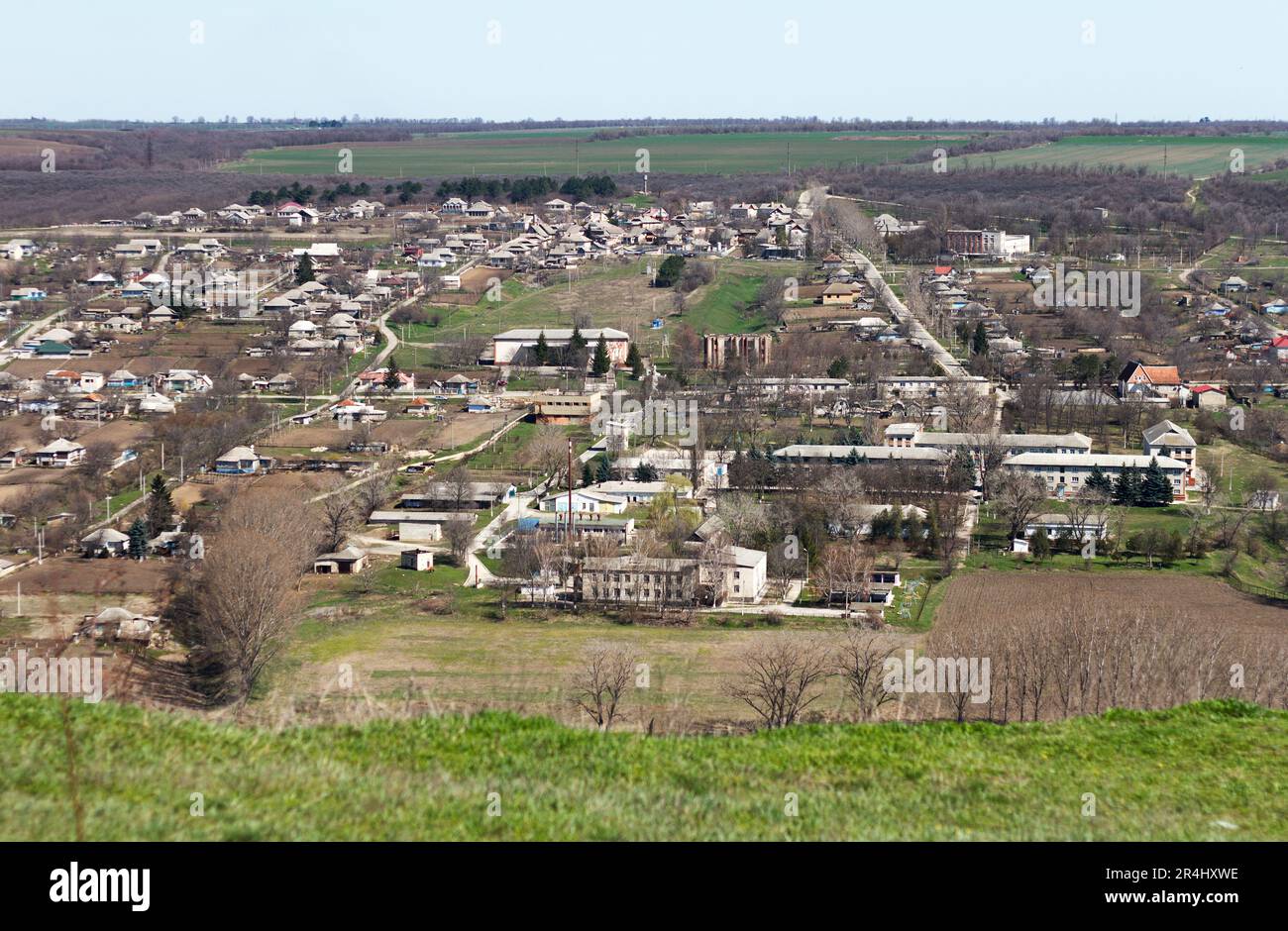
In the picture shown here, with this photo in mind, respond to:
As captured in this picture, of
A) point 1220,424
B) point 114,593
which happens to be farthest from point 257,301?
point 1220,424

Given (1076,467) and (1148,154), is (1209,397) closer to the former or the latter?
(1076,467)

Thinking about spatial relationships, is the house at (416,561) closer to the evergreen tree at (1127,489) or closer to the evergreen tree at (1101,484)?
the evergreen tree at (1101,484)

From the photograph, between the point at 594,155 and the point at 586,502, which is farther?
the point at 594,155

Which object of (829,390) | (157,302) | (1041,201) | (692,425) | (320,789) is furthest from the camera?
(1041,201)

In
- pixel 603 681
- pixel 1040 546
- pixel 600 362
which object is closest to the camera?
pixel 603 681

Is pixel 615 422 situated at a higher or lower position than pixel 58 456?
higher

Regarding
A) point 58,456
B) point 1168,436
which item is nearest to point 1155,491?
point 1168,436

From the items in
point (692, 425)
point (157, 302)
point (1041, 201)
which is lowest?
point (692, 425)
